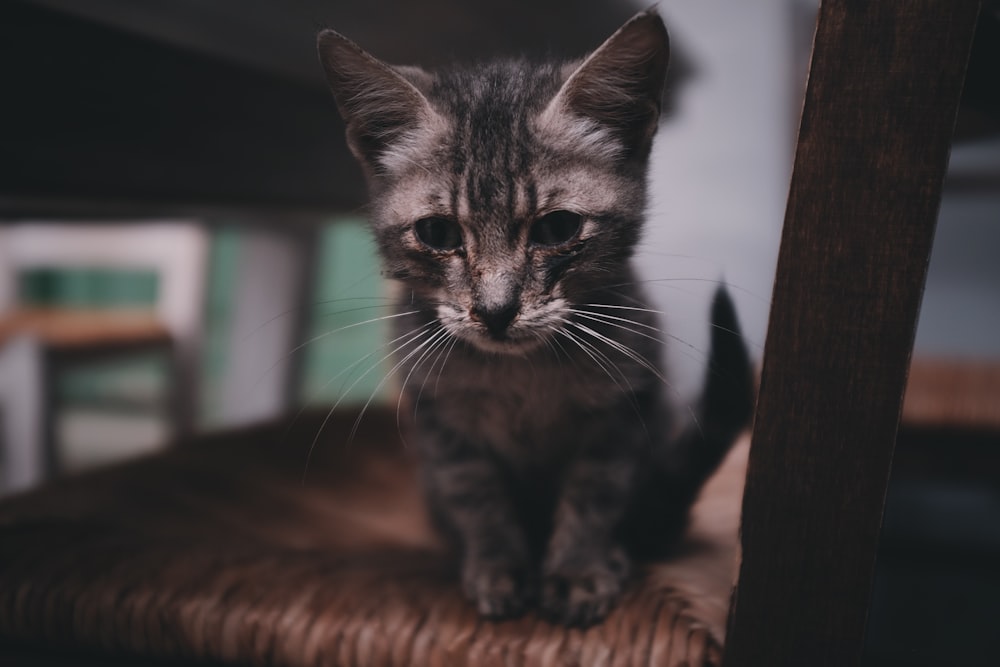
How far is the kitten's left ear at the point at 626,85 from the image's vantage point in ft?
1.69

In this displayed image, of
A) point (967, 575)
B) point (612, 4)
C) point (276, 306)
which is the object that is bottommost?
point (967, 575)

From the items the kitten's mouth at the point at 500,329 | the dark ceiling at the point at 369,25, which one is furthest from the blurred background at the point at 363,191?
the kitten's mouth at the point at 500,329

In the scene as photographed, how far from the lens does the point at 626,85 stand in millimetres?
556

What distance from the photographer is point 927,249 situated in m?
0.45

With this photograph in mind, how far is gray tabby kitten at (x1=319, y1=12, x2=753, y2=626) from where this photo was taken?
57 cm

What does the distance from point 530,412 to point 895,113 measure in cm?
38

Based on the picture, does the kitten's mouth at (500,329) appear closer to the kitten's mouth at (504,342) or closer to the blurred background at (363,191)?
the kitten's mouth at (504,342)

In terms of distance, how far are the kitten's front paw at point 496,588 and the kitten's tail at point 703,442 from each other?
0.12m

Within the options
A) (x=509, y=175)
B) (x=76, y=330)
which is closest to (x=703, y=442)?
(x=509, y=175)

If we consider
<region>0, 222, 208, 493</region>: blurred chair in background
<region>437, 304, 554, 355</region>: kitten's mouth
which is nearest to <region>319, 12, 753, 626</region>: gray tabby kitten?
<region>437, 304, 554, 355</region>: kitten's mouth

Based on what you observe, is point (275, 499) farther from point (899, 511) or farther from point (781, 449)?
point (899, 511)

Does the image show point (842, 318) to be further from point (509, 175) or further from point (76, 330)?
point (76, 330)

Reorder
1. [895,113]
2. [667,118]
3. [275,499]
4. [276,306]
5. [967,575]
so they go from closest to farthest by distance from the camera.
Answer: [895,113], [667,118], [275,499], [967,575], [276,306]

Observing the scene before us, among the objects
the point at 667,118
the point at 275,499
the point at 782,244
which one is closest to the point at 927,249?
the point at 782,244
